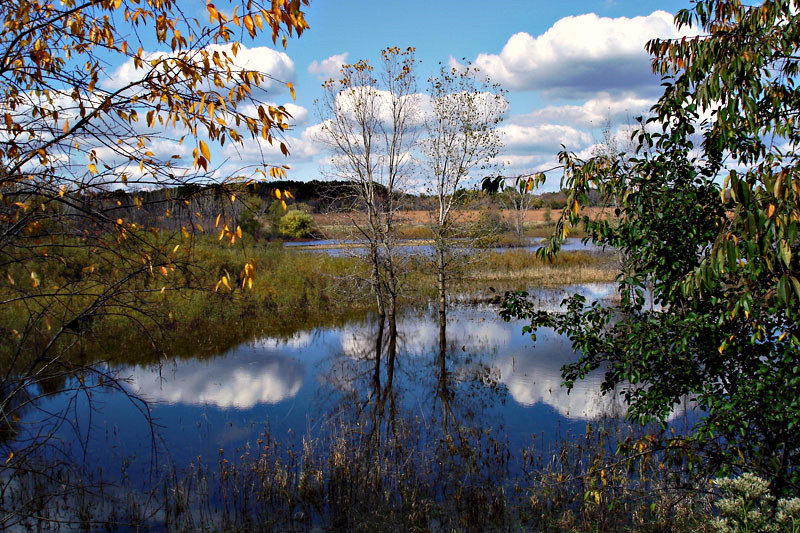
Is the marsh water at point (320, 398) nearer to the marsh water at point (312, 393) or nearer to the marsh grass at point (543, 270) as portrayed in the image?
the marsh water at point (312, 393)

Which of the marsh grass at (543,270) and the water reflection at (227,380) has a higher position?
the marsh grass at (543,270)

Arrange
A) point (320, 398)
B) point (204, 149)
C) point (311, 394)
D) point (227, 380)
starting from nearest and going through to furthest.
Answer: point (204, 149) < point (320, 398) < point (311, 394) < point (227, 380)

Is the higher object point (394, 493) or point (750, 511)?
point (750, 511)

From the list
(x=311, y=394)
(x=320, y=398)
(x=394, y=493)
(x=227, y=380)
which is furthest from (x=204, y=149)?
(x=227, y=380)

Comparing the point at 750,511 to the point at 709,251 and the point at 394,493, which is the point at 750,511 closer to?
the point at 709,251

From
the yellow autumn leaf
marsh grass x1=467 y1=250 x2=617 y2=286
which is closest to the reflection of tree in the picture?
the yellow autumn leaf

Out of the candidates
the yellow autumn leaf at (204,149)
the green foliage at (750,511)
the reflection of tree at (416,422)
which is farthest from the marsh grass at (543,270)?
the yellow autumn leaf at (204,149)

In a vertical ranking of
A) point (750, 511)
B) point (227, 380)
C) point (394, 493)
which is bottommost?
point (394, 493)

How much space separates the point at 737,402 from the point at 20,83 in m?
6.30

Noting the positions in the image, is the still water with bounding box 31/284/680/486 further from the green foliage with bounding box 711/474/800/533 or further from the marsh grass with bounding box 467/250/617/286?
the marsh grass with bounding box 467/250/617/286

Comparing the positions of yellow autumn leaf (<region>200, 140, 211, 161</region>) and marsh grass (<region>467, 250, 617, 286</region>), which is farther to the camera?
marsh grass (<region>467, 250, 617, 286</region>)

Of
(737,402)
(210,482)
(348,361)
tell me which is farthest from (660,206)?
(348,361)

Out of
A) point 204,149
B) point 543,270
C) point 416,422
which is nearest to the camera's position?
point 204,149

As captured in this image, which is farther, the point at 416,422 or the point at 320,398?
the point at 320,398
